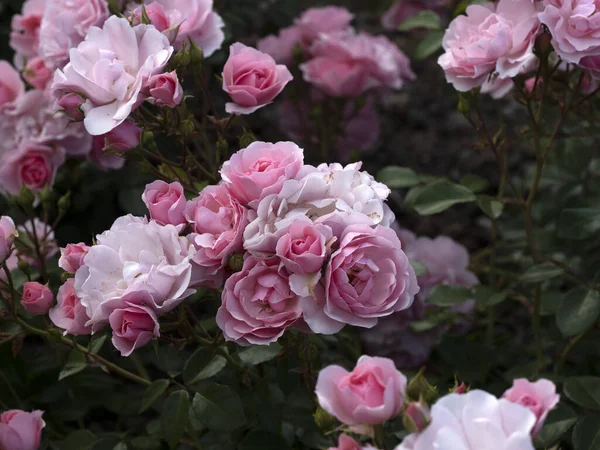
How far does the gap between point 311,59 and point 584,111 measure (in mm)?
715

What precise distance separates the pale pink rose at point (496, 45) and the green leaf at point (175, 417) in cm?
71

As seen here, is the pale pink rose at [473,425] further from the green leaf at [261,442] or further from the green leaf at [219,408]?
the green leaf at [261,442]

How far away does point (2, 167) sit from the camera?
1.83 m

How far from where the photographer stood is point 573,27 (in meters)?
1.31

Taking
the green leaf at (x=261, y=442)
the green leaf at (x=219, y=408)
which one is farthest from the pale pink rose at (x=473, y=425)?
the green leaf at (x=261, y=442)

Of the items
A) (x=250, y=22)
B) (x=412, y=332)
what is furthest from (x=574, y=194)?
(x=250, y=22)

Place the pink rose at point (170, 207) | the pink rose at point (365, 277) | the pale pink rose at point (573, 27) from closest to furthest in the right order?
the pink rose at point (365, 277) → the pink rose at point (170, 207) → the pale pink rose at point (573, 27)

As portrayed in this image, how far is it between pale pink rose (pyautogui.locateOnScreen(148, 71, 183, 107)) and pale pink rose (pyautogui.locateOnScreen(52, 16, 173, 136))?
0.03m

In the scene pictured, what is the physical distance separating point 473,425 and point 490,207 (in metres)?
0.80

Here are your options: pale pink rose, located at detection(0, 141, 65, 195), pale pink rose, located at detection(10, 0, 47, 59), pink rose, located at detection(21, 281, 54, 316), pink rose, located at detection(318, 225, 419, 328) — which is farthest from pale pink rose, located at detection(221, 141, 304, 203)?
pale pink rose, located at detection(10, 0, 47, 59)

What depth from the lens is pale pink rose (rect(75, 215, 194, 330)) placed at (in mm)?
1104

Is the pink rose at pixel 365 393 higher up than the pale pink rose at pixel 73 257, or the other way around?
the pink rose at pixel 365 393

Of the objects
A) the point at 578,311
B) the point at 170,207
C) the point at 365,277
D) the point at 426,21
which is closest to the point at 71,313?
the point at 170,207

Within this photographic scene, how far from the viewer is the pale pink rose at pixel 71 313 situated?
1180 millimetres
